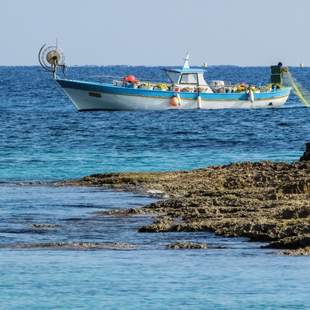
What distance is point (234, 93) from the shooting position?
249 ft

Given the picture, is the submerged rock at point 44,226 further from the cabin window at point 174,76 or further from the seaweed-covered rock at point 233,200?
the cabin window at point 174,76

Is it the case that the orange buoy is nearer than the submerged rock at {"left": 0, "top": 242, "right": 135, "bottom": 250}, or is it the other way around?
the submerged rock at {"left": 0, "top": 242, "right": 135, "bottom": 250}

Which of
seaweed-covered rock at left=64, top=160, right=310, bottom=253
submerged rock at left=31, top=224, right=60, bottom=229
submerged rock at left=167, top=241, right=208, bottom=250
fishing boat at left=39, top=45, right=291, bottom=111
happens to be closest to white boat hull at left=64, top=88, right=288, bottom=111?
fishing boat at left=39, top=45, right=291, bottom=111

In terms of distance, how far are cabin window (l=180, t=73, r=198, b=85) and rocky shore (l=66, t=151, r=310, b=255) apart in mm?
41084

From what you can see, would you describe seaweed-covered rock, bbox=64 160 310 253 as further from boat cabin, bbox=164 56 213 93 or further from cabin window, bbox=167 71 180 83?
cabin window, bbox=167 71 180 83

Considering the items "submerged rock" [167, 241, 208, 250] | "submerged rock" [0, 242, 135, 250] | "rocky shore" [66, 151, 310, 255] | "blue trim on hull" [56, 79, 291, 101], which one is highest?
"blue trim on hull" [56, 79, 291, 101]

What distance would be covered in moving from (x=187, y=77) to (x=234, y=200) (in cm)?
4829

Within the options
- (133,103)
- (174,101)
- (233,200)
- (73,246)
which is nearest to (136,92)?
(133,103)

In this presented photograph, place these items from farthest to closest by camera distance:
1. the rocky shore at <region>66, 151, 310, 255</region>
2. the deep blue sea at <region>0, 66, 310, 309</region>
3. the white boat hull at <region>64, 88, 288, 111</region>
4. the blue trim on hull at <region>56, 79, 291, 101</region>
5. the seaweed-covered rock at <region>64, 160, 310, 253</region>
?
1. the white boat hull at <region>64, 88, 288, 111</region>
2. the blue trim on hull at <region>56, 79, 291, 101</region>
3. the seaweed-covered rock at <region>64, 160, 310, 253</region>
4. the rocky shore at <region>66, 151, 310, 255</region>
5. the deep blue sea at <region>0, 66, 310, 309</region>

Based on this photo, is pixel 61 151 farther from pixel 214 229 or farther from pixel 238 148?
pixel 214 229

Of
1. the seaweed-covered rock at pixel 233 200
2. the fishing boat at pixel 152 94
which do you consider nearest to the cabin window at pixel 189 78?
the fishing boat at pixel 152 94

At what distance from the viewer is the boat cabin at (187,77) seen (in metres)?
72.4

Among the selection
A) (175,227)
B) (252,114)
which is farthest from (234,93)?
(175,227)

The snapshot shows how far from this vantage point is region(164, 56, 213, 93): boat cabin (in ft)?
237
